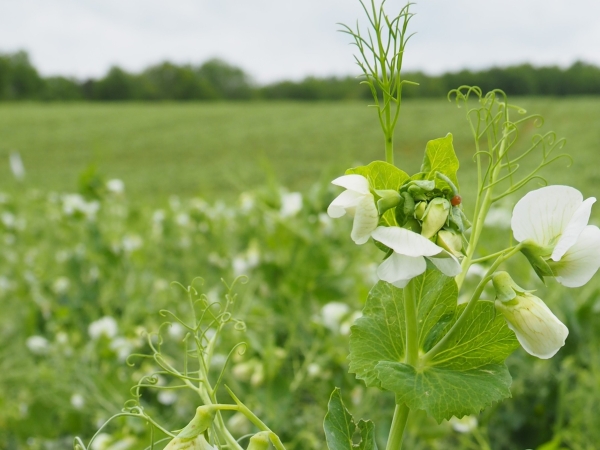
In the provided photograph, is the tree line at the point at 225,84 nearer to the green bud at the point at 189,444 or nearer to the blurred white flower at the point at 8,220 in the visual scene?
the blurred white flower at the point at 8,220

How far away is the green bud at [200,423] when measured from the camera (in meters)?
0.30

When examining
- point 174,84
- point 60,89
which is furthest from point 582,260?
point 174,84

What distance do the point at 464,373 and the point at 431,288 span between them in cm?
6

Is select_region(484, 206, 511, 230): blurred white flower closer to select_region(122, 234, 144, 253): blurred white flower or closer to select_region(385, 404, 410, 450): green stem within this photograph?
select_region(122, 234, 144, 253): blurred white flower

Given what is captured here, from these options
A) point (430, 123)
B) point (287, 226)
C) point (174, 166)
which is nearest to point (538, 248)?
point (287, 226)

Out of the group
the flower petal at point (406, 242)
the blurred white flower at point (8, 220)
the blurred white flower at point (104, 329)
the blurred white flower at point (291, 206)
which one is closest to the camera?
the flower petal at point (406, 242)

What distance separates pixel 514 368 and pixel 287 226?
638 millimetres

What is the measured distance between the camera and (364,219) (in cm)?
30

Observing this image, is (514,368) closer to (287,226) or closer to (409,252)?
(287,226)

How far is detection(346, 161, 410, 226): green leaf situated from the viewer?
12.9 inches

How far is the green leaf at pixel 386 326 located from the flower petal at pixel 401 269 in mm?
75

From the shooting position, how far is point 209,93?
36.1 metres

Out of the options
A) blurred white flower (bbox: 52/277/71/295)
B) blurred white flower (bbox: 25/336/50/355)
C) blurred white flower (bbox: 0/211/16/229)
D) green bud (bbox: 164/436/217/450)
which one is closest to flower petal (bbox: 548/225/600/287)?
green bud (bbox: 164/436/217/450)

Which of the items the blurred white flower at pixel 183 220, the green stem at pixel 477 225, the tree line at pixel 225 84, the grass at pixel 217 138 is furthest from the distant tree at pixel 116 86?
the green stem at pixel 477 225
